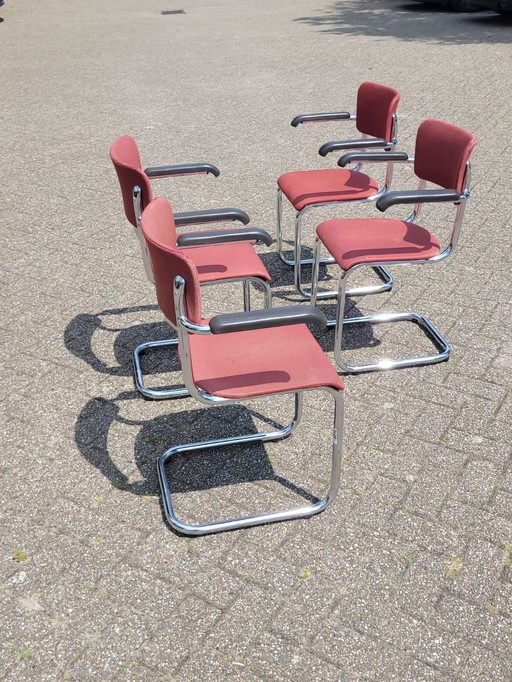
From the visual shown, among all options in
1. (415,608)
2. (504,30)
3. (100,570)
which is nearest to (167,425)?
(100,570)

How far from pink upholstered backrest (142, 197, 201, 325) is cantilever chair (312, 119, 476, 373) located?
3.71ft

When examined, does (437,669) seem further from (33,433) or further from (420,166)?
(420,166)

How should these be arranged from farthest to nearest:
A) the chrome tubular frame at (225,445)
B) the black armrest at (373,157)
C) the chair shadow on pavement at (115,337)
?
the black armrest at (373,157)
the chair shadow on pavement at (115,337)
the chrome tubular frame at (225,445)

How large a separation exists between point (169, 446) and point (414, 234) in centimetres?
172

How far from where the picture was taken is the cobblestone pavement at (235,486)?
233cm

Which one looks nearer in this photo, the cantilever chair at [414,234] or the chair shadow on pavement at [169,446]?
the chair shadow on pavement at [169,446]

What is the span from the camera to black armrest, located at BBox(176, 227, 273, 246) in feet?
10.5

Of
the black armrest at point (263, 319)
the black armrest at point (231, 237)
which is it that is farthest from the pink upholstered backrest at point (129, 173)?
the black armrest at point (263, 319)

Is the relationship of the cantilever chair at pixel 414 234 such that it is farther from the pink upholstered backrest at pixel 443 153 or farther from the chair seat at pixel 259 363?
the chair seat at pixel 259 363

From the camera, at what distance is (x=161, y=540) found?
2727mm

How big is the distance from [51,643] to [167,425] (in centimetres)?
119

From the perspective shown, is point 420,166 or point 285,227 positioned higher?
point 420,166

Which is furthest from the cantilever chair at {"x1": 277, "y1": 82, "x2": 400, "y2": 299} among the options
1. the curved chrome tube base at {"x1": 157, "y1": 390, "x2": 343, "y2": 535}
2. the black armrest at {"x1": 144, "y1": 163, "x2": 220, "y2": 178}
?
the curved chrome tube base at {"x1": 157, "y1": 390, "x2": 343, "y2": 535}

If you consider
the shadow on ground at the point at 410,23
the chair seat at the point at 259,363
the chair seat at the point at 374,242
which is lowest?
the shadow on ground at the point at 410,23
